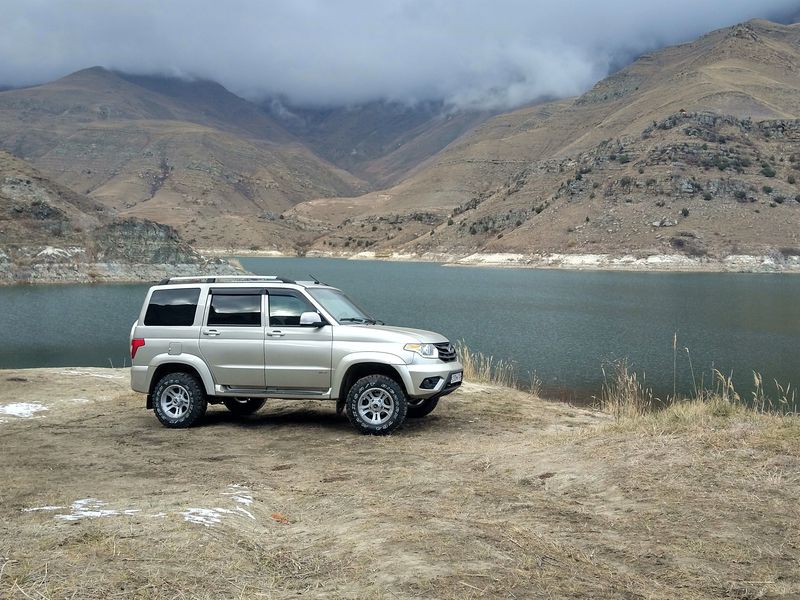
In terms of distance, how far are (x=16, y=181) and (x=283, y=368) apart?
77.1 metres

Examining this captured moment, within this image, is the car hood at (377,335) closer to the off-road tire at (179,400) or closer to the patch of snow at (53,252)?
the off-road tire at (179,400)

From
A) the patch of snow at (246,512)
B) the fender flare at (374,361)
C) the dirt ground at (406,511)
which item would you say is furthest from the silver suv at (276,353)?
the patch of snow at (246,512)

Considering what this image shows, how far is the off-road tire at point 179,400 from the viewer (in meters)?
10.5

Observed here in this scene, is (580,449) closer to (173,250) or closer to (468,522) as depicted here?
(468,522)

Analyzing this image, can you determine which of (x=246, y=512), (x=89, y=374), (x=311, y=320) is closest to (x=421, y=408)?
(x=311, y=320)

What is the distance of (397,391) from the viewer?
977 centimetres

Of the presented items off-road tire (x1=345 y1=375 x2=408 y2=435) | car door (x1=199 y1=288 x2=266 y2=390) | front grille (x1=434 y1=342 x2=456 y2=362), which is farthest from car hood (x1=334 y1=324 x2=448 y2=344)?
car door (x1=199 y1=288 x2=266 y2=390)

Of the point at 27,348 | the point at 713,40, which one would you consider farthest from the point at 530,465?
the point at 713,40

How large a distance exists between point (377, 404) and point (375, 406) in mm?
42

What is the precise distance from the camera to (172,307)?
1070cm

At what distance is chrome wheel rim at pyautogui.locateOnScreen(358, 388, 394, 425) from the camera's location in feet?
32.3

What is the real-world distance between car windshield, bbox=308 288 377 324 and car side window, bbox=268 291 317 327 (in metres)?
0.21

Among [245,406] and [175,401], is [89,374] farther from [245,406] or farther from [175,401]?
[175,401]

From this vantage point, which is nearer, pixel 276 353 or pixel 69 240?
pixel 276 353
